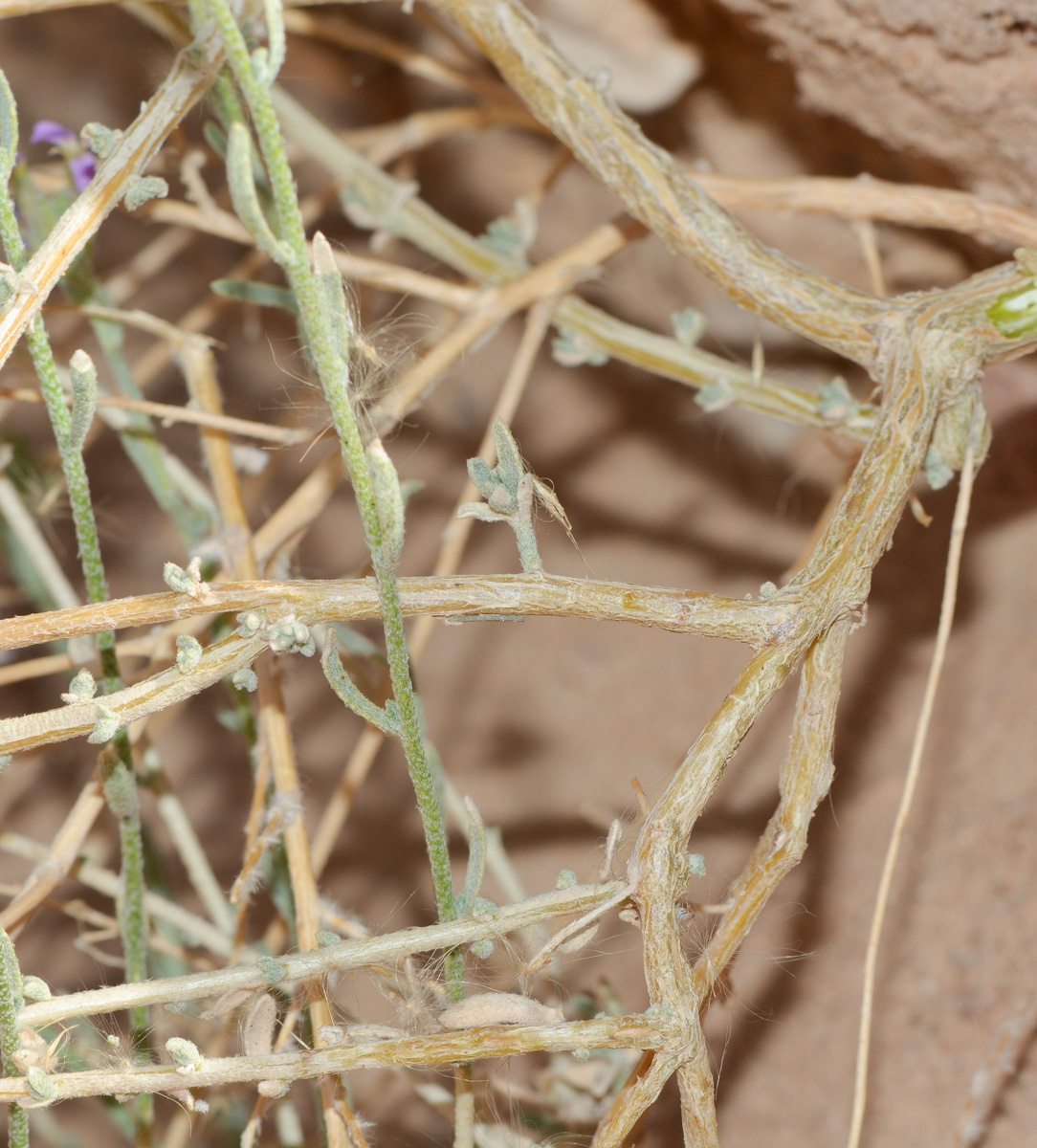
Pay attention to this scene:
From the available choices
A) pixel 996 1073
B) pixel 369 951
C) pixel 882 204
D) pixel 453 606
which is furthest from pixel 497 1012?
pixel 882 204

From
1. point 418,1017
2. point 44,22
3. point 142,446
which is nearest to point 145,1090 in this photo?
point 418,1017

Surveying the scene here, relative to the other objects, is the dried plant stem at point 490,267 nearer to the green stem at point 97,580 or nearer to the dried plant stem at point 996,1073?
the green stem at point 97,580

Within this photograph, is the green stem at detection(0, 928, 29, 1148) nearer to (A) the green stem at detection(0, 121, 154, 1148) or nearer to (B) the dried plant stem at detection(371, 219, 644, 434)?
(A) the green stem at detection(0, 121, 154, 1148)

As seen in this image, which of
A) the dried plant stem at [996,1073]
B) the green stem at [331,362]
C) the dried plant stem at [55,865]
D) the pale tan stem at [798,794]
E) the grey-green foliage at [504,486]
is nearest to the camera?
the green stem at [331,362]

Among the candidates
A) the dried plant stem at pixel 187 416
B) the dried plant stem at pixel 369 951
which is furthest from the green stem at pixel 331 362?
the dried plant stem at pixel 187 416

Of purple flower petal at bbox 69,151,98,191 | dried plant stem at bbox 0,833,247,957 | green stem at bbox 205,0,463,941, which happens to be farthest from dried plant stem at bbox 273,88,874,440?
dried plant stem at bbox 0,833,247,957
